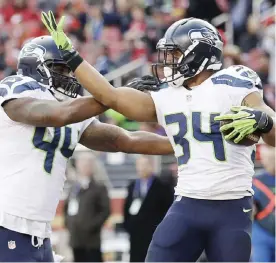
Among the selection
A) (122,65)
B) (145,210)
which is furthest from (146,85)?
(122,65)

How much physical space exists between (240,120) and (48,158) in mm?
1184

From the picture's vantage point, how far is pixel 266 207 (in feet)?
23.0

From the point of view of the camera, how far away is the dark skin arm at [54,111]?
4672mm

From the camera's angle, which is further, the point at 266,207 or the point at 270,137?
the point at 266,207

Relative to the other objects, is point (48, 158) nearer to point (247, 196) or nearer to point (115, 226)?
point (247, 196)

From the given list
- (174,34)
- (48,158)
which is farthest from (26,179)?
(174,34)

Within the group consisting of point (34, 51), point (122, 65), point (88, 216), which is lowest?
point (88, 216)

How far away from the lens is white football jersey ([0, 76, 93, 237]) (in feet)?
15.6

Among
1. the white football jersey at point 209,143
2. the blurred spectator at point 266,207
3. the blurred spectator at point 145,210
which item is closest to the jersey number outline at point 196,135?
the white football jersey at point 209,143

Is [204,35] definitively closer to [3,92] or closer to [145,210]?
[3,92]

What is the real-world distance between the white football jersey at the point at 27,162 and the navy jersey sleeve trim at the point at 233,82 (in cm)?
99

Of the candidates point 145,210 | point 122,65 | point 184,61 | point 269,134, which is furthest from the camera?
point 122,65

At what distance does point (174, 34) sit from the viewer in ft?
15.3

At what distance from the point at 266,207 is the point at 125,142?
2.16m
